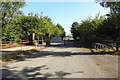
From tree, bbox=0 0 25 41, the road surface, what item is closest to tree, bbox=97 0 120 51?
the road surface

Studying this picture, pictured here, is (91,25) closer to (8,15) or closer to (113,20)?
(113,20)

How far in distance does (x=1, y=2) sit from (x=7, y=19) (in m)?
1.28

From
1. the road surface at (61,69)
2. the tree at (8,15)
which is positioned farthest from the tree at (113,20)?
the tree at (8,15)

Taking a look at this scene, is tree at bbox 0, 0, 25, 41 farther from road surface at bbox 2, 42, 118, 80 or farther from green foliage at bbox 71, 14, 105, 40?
green foliage at bbox 71, 14, 105, 40

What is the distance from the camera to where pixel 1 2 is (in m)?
10.2

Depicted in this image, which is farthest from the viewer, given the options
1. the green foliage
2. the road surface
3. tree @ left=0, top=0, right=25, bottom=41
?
the green foliage

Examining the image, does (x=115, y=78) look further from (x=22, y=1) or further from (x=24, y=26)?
(x=24, y=26)

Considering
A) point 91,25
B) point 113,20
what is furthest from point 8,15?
point 91,25

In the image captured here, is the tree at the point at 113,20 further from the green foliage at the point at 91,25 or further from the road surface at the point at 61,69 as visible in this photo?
the green foliage at the point at 91,25

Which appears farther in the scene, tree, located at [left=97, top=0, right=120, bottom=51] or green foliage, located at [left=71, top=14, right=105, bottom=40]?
green foliage, located at [left=71, top=14, right=105, bottom=40]

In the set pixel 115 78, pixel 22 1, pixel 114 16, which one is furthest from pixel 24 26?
pixel 115 78

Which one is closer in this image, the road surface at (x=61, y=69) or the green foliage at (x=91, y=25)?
the road surface at (x=61, y=69)

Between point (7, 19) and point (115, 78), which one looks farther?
point (7, 19)

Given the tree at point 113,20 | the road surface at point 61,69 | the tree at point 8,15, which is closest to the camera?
the road surface at point 61,69
